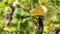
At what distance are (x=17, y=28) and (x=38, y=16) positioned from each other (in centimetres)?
17

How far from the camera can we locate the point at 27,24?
1431 mm

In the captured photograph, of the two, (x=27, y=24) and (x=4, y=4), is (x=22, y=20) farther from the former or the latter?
(x=4, y=4)

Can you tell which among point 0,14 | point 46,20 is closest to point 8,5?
point 0,14

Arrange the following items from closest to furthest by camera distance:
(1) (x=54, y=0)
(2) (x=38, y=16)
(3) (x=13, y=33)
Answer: (2) (x=38, y=16) < (3) (x=13, y=33) < (1) (x=54, y=0)

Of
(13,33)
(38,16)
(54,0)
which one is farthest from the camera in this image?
(54,0)

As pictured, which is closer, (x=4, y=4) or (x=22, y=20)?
(x=22, y=20)

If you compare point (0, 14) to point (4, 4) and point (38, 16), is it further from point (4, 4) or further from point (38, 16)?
point (38, 16)

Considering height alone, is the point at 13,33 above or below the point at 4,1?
below

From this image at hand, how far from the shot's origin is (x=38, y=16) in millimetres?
1340

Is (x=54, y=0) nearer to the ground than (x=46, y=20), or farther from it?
farther from it

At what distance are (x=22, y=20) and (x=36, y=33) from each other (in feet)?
0.42

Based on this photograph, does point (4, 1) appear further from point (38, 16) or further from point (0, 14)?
point (38, 16)

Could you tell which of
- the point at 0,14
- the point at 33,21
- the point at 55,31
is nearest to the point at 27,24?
the point at 33,21

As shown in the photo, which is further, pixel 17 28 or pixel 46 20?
pixel 46 20
